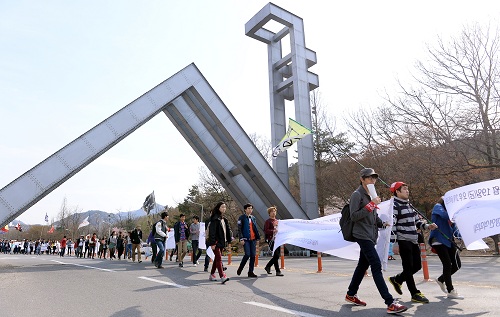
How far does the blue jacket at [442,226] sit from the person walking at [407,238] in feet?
0.83

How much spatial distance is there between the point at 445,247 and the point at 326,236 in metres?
2.63

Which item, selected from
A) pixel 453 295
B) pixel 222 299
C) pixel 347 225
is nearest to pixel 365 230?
pixel 347 225

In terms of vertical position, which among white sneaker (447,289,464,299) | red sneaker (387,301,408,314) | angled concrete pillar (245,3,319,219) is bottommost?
white sneaker (447,289,464,299)

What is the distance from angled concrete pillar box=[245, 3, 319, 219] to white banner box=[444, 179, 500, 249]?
2109cm

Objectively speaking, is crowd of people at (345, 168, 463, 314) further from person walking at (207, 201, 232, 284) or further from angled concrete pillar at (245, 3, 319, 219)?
angled concrete pillar at (245, 3, 319, 219)

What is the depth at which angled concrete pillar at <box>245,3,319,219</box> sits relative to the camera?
90.2ft

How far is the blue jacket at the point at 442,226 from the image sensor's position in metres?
5.97

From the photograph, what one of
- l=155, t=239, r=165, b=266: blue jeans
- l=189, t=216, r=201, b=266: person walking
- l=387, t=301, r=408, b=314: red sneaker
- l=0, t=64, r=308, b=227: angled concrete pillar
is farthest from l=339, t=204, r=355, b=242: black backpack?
l=0, t=64, r=308, b=227: angled concrete pillar

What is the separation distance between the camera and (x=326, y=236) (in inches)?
321

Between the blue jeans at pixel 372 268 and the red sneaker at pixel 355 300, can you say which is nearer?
the blue jeans at pixel 372 268

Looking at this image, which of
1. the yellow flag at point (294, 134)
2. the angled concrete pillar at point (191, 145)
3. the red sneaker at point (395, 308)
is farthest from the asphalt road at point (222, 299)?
the angled concrete pillar at point (191, 145)

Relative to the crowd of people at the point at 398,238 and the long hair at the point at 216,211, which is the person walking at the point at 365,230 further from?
the long hair at the point at 216,211

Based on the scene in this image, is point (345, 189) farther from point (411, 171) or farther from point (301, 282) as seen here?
point (301, 282)

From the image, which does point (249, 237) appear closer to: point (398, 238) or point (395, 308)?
point (398, 238)
